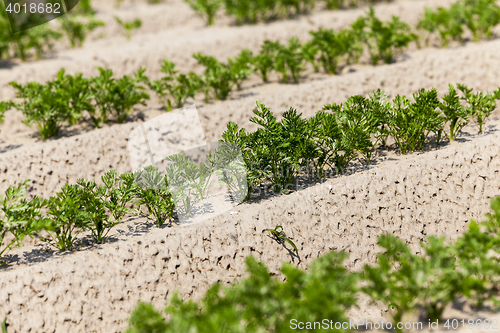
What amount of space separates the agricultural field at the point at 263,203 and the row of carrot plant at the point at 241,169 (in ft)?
0.07

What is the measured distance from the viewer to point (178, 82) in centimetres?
734

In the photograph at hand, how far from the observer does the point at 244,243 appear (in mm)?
4273

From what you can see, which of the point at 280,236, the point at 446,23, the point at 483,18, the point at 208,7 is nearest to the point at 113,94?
the point at 280,236

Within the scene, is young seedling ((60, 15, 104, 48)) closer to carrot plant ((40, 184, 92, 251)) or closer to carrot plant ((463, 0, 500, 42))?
carrot plant ((40, 184, 92, 251))

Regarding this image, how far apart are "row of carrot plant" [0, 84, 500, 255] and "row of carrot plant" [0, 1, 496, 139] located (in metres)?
1.78

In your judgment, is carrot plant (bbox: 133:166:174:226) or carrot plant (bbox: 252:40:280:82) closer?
carrot plant (bbox: 133:166:174:226)

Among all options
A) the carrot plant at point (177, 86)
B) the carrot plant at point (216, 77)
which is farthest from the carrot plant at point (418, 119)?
the carrot plant at point (177, 86)

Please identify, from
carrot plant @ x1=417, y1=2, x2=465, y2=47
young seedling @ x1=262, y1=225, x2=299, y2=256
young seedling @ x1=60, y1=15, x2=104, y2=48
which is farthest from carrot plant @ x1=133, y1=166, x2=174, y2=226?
carrot plant @ x1=417, y1=2, x2=465, y2=47

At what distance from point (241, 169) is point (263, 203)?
0.46 meters

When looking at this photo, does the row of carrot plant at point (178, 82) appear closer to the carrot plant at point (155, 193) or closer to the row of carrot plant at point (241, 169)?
the row of carrot plant at point (241, 169)

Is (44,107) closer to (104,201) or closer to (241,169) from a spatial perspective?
(104,201)

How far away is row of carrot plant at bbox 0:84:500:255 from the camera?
4145 mm

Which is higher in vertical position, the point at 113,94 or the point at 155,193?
the point at 113,94

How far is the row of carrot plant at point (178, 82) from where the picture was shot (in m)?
6.13
